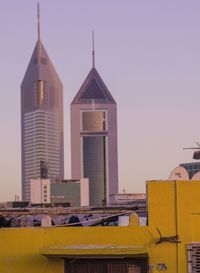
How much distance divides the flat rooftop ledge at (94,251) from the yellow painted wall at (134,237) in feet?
0.07

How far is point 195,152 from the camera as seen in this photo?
61.0 ft

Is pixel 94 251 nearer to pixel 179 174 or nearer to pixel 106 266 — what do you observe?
pixel 106 266

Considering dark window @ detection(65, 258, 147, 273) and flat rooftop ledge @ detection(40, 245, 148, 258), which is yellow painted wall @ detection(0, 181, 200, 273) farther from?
dark window @ detection(65, 258, 147, 273)

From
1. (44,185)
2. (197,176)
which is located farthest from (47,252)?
(44,185)

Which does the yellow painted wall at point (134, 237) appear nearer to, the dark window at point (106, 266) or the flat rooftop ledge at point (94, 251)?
the flat rooftop ledge at point (94, 251)

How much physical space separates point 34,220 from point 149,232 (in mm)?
2977

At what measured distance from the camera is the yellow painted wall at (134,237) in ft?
45.7

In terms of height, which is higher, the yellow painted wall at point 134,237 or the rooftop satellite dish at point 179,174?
the rooftop satellite dish at point 179,174

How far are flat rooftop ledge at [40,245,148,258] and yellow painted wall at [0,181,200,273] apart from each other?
0.02 meters

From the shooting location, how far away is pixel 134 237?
46.1ft

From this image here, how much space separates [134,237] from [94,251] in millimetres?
875

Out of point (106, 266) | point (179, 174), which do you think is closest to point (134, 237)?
point (106, 266)

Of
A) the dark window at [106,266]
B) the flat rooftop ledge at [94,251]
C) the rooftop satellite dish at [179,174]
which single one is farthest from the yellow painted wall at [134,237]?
the rooftop satellite dish at [179,174]

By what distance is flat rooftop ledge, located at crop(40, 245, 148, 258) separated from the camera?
13.5m
